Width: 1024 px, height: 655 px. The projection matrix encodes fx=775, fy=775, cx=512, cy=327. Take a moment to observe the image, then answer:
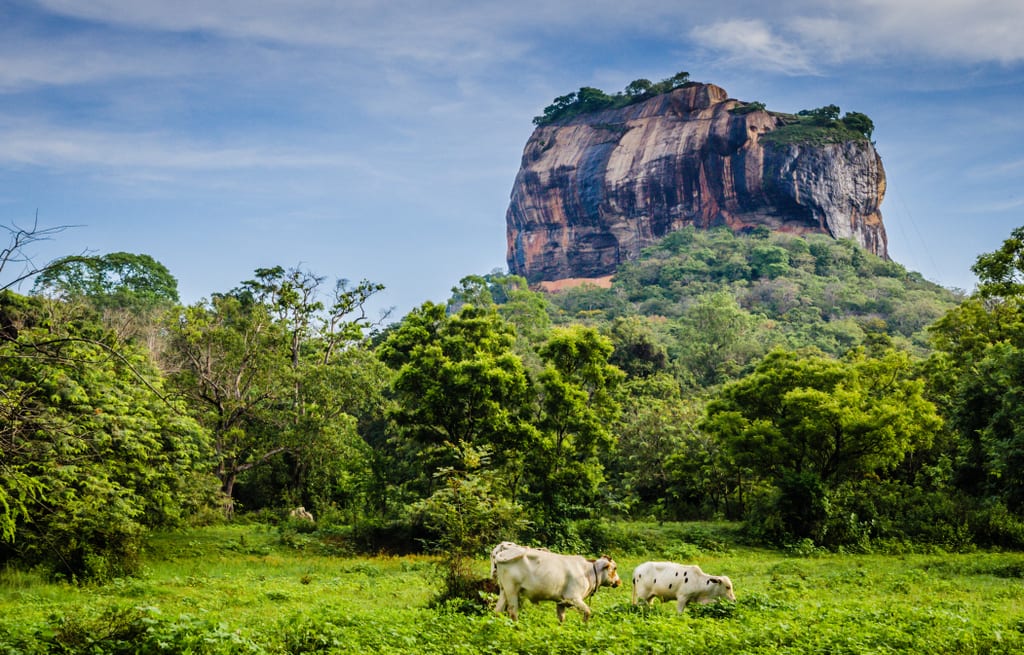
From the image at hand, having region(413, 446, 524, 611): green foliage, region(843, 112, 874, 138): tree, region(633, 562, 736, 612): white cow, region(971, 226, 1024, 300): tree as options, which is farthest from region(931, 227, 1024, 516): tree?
region(843, 112, 874, 138): tree

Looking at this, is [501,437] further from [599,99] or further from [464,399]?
[599,99]

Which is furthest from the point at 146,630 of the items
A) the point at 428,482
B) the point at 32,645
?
the point at 428,482

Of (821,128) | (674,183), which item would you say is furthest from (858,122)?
(674,183)

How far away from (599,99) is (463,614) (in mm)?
131653

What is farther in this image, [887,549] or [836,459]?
[836,459]

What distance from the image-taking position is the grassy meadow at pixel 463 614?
8.33m

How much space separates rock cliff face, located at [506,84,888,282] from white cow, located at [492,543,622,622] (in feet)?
359

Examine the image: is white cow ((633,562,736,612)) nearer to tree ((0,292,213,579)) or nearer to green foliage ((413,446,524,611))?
green foliage ((413,446,524,611))

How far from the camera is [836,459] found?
25.9m

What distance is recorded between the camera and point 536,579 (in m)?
11.0

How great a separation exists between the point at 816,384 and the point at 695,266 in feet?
230

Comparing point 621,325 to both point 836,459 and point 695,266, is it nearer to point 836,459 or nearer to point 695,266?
point 836,459

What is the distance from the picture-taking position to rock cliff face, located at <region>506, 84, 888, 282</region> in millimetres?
112875

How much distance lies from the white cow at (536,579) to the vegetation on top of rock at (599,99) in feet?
401
